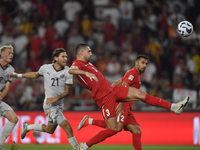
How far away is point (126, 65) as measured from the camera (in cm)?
1254

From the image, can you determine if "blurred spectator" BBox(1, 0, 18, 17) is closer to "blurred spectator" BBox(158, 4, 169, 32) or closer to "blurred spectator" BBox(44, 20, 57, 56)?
"blurred spectator" BBox(44, 20, 57, 56)

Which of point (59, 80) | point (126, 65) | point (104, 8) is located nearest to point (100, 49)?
point (126, 65)

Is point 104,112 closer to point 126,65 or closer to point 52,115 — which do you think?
point 52,115

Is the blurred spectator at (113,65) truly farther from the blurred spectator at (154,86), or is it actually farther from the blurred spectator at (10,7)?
the blurred spectator at (10,7)

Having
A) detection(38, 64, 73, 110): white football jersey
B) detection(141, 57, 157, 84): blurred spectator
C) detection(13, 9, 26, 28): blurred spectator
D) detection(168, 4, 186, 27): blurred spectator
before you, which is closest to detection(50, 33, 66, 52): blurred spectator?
detection(13, 9, 26, 28): blurred spectator

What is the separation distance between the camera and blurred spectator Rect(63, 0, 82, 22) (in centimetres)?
1498

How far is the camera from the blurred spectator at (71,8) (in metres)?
15.0

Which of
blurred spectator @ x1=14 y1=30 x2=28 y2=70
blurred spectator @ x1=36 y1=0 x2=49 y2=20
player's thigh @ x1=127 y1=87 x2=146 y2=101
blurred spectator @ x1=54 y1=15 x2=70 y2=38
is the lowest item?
player's thigh @ x1=127 y1=87 x2=146 y2=101

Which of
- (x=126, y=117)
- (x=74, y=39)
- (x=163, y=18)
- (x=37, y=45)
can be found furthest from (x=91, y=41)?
(x=126, y=117)

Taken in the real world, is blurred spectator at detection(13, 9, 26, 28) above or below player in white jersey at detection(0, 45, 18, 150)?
above

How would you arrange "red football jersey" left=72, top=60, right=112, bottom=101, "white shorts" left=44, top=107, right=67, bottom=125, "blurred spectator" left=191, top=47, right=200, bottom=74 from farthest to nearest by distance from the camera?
"blurred spectator" left=191, top=47, right=200, bottom=74 < "white shorts" left=44, top=107, right=67, bottom=125 < "red football jersey" left=72, top=60, right=112, bottom=101

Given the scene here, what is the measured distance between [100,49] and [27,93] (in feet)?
12.0

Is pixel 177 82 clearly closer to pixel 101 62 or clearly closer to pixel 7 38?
pixel 101 62

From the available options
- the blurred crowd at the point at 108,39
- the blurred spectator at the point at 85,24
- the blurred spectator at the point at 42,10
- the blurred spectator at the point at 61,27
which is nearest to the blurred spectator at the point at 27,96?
the blurred crowd at the point at 108,39
